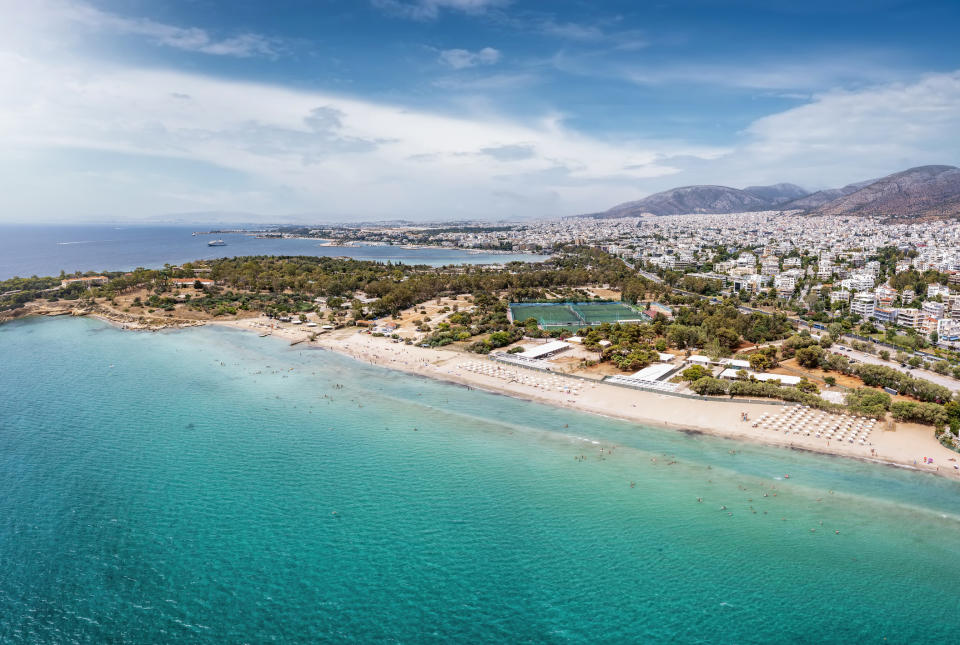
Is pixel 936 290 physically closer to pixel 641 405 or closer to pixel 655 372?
pixel 655 372

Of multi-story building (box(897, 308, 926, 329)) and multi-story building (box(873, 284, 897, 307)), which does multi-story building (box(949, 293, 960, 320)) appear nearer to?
multi-story building (box(897, 308, 926, 329))

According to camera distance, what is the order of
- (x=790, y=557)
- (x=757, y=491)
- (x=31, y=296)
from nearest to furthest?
(x=790, y=557) < (x=757, y=491) < (x=31, y=296)

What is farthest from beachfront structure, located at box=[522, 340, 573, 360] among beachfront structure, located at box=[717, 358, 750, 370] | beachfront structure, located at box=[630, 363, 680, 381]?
beachfront structure, located at box=[717, 358, 750, 370]

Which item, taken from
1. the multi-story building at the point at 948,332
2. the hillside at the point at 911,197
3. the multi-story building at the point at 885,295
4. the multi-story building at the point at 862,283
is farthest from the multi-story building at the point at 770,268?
the hillside at the point at 911,197

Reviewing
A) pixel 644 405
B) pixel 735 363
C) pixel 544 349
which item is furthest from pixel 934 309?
pixel 544 349

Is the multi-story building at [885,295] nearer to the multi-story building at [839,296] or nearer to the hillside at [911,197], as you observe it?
the multi-story building at [839,296]

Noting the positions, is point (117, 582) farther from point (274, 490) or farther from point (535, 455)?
point (535, 455)

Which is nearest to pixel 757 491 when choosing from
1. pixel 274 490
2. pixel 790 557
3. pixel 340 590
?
pixel 790 557
